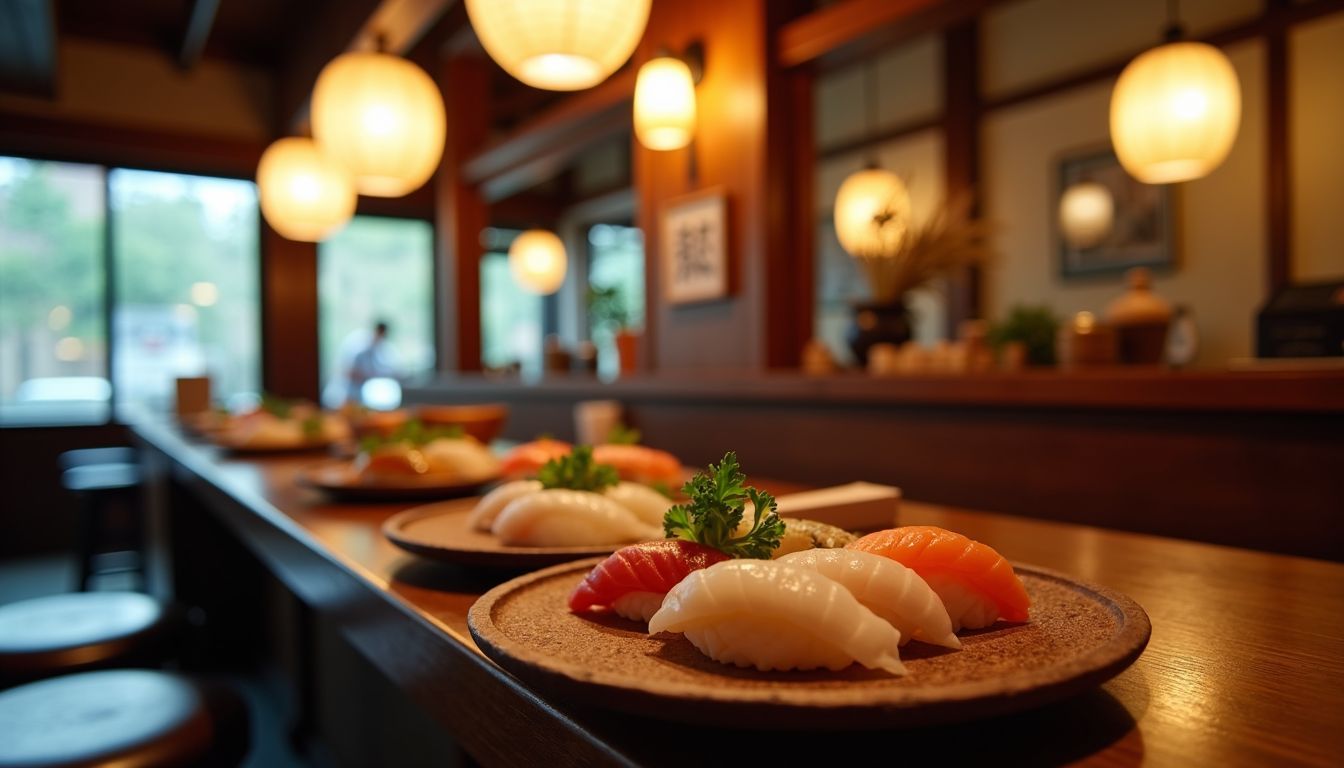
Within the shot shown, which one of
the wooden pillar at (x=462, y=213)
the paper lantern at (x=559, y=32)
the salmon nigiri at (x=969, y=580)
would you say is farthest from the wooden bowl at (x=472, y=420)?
the wooden pillar at (x=462, y=213)

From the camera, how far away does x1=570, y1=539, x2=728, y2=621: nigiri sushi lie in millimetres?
664

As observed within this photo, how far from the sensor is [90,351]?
22.1 ft

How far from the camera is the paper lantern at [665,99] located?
10.2ft

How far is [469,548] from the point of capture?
2.99 ft

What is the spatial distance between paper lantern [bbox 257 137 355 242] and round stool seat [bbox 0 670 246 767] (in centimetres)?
263

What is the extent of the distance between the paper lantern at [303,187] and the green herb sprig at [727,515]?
3.52 metres

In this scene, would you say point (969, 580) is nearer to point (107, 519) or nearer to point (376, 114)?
point (376, 114)

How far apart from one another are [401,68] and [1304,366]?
2.68 meters

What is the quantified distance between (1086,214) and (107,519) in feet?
19.6

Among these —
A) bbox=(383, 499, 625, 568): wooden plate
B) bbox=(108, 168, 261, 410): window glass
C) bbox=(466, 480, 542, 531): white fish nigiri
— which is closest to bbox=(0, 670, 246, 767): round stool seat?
bbox=(383, 499, 625, 568): wooden plate

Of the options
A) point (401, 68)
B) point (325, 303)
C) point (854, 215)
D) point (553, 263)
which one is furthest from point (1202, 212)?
point (325, 303)

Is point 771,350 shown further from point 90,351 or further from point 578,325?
point 578,325

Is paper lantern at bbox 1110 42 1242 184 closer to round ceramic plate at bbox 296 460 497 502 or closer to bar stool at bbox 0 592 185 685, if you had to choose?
round ceramic plate at bbox 296 460 497 502

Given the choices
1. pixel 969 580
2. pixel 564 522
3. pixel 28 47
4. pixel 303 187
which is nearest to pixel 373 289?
pixel 28 47
